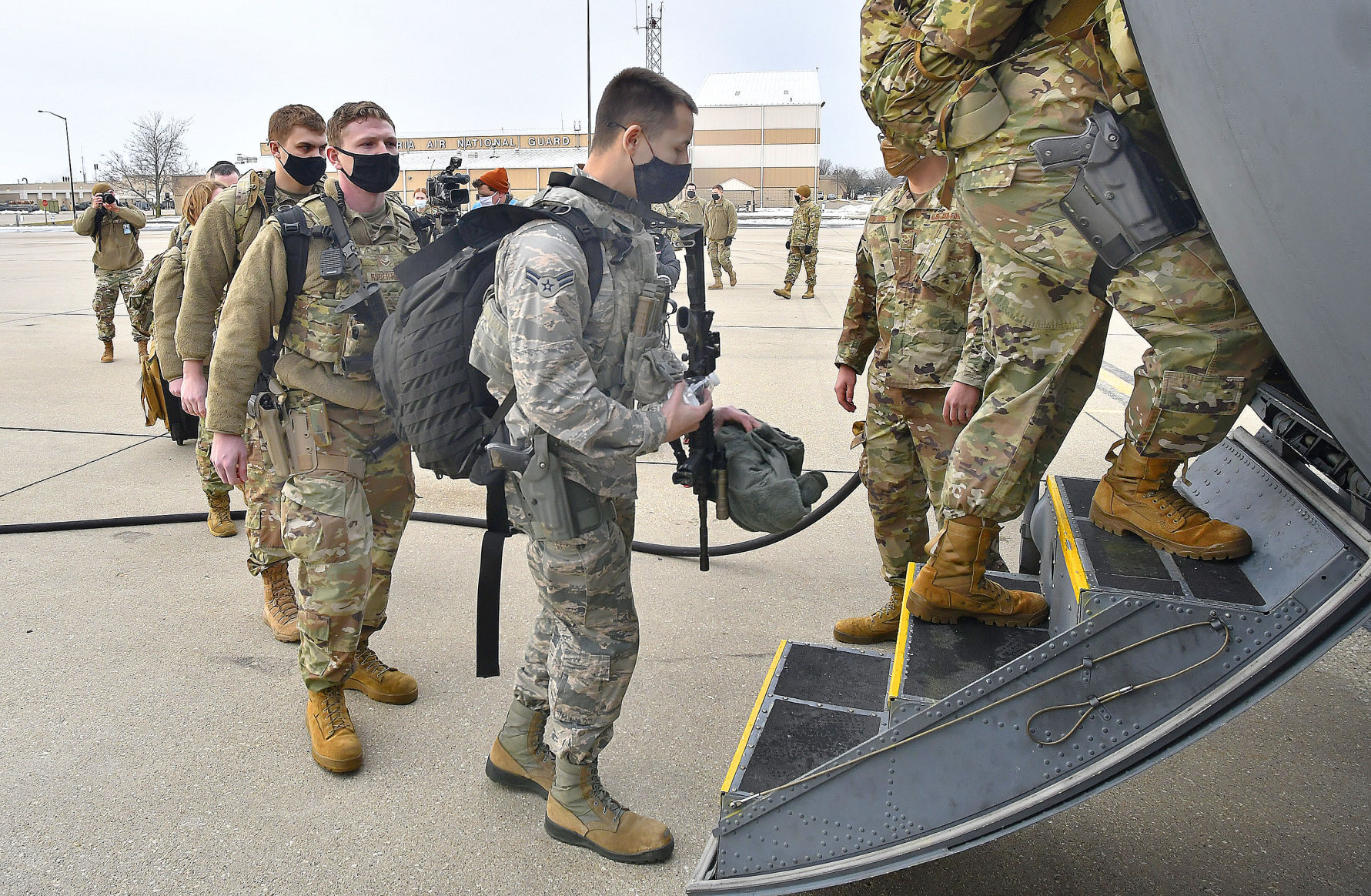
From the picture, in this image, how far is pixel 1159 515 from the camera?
2137 millimetres

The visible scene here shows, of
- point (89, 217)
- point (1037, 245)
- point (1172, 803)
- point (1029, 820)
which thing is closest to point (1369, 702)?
point (1172, 803)

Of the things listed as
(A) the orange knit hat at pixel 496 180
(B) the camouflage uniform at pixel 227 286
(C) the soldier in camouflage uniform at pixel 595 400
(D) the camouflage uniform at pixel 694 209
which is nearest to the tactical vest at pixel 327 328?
(B) the camouflage uniform at pixel 227 286

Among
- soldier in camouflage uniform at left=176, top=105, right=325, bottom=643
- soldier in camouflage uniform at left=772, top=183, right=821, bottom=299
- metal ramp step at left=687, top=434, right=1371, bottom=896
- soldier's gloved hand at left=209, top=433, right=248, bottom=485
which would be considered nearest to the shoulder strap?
soldier in camouflage uniform at left=176, top=105, right=325, bottom=643

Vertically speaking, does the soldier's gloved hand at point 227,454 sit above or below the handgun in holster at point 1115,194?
below

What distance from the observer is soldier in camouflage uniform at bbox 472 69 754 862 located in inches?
75.9

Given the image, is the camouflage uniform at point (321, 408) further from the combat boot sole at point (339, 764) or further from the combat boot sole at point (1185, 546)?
the combat boot sole at point (1185, 546)

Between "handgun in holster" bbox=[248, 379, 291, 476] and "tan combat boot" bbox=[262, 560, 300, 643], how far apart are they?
865mm

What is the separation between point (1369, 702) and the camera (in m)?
3.05

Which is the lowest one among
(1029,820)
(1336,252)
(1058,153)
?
(1029,820)

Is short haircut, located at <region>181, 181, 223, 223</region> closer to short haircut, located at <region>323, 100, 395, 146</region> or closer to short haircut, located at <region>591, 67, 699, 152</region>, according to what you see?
→ short haircut, located at <region>323, 100, 395, 146</region>

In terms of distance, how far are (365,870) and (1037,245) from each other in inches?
90.2

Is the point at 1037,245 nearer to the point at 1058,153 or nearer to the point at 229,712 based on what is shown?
the point at 1058,153

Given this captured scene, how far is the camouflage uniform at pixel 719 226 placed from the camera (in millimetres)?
14406

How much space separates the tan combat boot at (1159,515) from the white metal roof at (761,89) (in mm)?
57472
